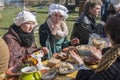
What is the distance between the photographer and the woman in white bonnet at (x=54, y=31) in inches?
174

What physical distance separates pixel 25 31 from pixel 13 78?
120cm

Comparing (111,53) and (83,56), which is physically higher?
(111,53)

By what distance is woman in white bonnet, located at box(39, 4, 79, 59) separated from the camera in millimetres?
4422

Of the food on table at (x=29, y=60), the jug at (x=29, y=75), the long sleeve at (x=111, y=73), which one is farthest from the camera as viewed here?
the food on table at (x=29, y=60)

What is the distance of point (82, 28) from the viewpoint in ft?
16.4

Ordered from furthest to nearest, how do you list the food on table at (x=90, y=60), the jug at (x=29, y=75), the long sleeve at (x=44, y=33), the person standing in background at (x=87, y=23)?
the person standing in background at (x=87, y=23)
the long sleeve at (x=44, y=33)
the food on table at (x=90, y=60)
the jug at (x=29, y=75)

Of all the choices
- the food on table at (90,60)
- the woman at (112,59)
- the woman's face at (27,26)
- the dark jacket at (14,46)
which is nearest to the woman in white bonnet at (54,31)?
the woman's face at (27,26)

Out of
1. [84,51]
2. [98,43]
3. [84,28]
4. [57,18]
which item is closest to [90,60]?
[84,51]

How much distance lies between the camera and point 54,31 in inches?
179

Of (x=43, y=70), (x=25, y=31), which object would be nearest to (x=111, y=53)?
(x=43, y=70)

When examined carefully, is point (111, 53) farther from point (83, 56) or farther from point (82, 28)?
point (82, 28)

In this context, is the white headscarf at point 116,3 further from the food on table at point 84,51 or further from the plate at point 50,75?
the plate at point 50,75

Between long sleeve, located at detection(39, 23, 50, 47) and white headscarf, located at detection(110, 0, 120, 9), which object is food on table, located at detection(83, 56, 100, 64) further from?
white headscarf, located at detection(110, 0, 120, 9)

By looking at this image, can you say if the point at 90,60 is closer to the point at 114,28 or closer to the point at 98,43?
the point at 98,43
